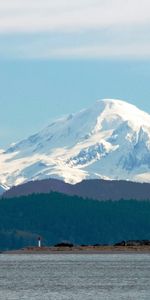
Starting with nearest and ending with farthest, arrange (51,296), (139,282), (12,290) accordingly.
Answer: (51,296) < (12,290) < (139,282)

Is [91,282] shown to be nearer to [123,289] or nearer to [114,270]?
[123,289]

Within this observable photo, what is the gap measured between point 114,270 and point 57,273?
11.3m

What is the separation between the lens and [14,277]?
17475 cm

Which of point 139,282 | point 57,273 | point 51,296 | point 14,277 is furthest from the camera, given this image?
point 57,273

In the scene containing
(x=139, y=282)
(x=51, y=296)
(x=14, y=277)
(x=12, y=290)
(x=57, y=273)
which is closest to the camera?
(x=51, y=296)

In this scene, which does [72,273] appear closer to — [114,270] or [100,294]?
[114,270]

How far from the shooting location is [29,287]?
152250mm

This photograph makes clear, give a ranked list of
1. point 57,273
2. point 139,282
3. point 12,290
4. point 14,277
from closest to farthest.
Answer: point 12,290, point 139,282, point 14,277, point 57,273

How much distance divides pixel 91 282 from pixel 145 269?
101 ft

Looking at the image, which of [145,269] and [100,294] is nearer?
[100,294]

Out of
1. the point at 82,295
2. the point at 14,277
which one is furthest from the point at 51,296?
the point at 14,277

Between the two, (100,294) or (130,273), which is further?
(130,273)

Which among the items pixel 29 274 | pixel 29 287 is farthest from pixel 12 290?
pixel 29 274

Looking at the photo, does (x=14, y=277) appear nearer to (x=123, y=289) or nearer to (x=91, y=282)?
(x=91, y=282)
